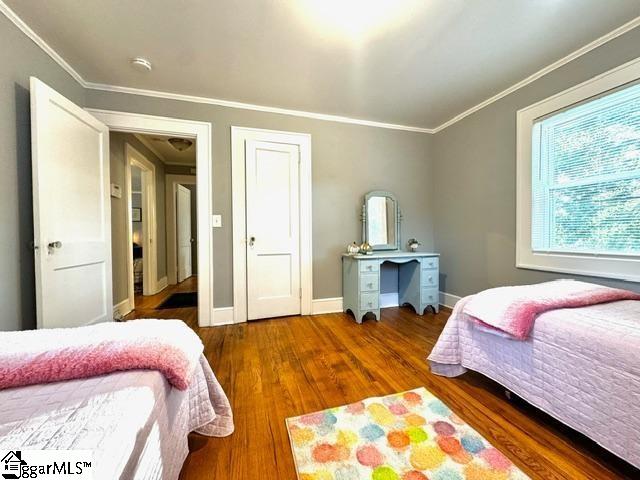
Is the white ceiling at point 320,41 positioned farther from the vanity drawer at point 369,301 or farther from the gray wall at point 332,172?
the vanity drawer at point 369,301

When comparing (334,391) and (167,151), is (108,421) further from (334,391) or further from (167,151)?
(167,151)

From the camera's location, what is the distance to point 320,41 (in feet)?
5.94

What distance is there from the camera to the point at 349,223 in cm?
315

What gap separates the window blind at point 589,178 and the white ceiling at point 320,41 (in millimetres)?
518

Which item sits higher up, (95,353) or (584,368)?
(95,353)

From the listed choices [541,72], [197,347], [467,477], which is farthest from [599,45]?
[197,347]

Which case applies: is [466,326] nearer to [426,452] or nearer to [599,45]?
[426,452]

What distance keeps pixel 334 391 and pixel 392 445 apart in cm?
47

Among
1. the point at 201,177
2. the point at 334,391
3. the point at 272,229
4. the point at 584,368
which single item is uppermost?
the point at 201,177

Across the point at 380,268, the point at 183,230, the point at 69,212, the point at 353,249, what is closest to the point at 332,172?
the point at 353,249

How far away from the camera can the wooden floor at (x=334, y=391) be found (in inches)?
42.1

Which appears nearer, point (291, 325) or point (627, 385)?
point (627, 385)

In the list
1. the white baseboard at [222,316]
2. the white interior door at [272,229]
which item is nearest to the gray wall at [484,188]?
the white interior door at [272,229]

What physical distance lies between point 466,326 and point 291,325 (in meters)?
1.65
